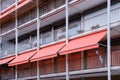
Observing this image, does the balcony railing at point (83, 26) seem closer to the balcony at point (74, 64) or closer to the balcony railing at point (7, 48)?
the balcony at point (74, 64)

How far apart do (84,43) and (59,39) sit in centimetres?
511

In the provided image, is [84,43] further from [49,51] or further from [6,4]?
[6,4]

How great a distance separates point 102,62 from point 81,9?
16.7ft

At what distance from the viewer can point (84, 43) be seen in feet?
64.9

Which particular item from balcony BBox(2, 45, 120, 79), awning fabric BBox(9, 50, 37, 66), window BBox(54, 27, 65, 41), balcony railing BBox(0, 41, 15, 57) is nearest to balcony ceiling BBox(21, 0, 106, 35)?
window BBox(54, 27, 65, 41)

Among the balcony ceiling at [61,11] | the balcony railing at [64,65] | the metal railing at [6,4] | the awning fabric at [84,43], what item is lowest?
the balcony railing at [64,65]

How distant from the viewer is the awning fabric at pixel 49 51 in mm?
22625

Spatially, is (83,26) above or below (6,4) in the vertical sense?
below

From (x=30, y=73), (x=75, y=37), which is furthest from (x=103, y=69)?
(x=30, y=73)

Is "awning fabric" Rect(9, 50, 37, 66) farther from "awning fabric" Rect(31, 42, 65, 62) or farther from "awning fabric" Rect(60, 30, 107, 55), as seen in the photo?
"awning fabric" Rect(60, 30, 107, 55)

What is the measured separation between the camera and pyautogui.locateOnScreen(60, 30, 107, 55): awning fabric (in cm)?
1882

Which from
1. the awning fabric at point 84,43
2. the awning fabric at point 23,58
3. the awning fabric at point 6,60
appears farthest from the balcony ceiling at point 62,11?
the awning fabric at point 6,60

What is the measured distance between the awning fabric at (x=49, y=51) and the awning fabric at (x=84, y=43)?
1.00 m

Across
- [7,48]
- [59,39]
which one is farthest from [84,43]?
[7,48]
